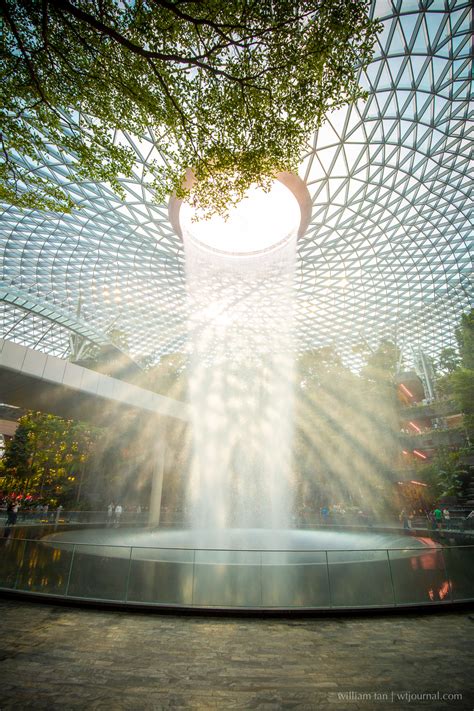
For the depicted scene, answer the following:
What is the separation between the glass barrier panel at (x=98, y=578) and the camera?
798 centimetres

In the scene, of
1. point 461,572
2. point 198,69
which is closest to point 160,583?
point 461,572

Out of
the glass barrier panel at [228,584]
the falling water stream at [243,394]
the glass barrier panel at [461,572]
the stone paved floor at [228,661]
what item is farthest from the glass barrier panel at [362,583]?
the falling water stream at [243,394]

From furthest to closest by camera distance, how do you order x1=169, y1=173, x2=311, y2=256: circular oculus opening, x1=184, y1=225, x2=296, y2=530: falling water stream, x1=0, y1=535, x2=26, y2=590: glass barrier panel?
x1=184, y1=225, x2=296, y2=530: falling water stream < x1=169, y1=173, x2=311, y2=256: circular oculus opening < x1=0, y1=535, x2=26, y2=590: glass barrier panel

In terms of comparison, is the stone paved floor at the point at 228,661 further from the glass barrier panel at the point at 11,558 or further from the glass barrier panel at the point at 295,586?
the glass barrier panel at the point at 11,558

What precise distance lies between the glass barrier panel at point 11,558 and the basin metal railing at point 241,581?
0.09 feet

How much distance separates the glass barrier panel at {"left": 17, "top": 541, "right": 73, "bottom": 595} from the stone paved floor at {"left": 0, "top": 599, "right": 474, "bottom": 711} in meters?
0.81

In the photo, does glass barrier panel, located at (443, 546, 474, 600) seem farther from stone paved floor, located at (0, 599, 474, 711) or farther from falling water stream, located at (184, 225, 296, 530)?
falling water stream, located at (184, 225, 296, 530)

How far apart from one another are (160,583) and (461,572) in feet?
28.7

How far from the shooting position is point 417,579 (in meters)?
9.82

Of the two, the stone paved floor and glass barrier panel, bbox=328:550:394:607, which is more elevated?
glass barrier panel, bbox=328:550:394:607

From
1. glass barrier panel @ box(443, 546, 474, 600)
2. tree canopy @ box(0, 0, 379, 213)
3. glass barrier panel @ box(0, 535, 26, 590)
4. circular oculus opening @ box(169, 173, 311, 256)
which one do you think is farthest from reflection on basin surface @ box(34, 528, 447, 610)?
circular oculus opening @ box(169, 173, 311, 256)

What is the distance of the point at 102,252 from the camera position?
36000mm

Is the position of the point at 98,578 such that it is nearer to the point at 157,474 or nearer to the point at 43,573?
the point at 43,573

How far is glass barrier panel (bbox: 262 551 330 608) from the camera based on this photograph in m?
7.81
